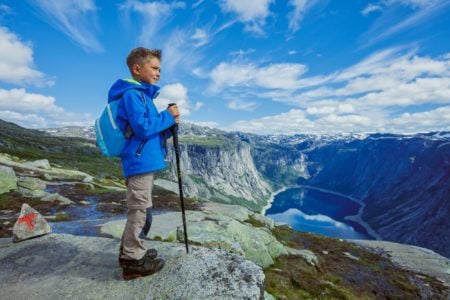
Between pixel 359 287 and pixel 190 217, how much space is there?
1589 centimetres

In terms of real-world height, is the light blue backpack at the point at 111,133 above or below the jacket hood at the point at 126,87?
below

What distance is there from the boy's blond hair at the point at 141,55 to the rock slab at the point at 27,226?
7990mm

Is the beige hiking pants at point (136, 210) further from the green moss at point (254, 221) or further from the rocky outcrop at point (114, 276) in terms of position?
the green moss at point (254, 221)

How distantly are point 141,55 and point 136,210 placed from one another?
3.82 metres

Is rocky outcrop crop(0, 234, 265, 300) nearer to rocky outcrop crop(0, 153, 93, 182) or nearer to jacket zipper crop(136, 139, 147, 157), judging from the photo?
jacket zipper crop(136, 139, 147, 157)

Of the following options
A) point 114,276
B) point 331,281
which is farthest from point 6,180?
point 331,281

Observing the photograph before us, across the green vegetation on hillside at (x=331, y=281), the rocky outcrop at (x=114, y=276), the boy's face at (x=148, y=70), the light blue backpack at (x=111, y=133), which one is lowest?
the green vegetation on hillside at (x=331, y=281)

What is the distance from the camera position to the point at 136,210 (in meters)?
7.72

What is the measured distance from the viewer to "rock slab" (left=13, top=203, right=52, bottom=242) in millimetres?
11883

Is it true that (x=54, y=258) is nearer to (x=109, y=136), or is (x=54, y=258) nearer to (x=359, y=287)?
(x=109, y=136)

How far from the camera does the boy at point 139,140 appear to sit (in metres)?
7.42

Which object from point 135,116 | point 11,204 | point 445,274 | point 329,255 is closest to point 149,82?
point 135,116

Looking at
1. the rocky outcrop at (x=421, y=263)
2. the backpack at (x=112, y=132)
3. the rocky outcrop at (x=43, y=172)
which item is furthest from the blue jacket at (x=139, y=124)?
the rocky outcrop at (x=421, y=263)

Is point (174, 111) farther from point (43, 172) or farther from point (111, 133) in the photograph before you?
point (43, 172)
